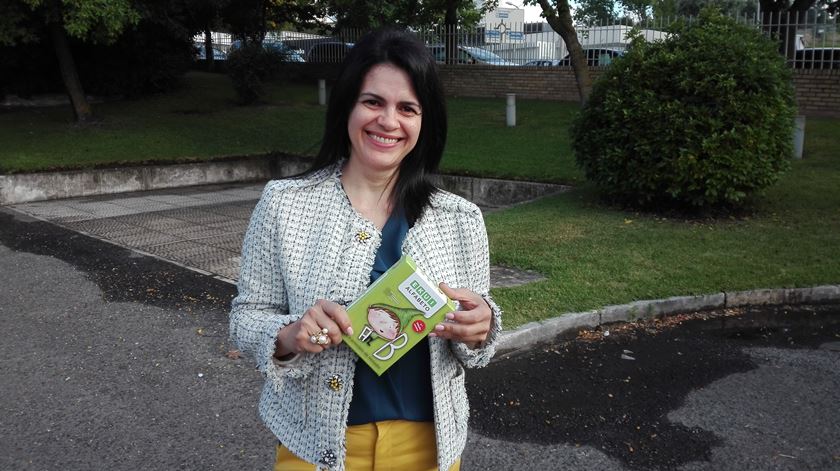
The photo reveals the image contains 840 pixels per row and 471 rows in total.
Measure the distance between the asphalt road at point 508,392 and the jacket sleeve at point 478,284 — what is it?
2.17 meters

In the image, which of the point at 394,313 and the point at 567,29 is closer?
the point at 394,313

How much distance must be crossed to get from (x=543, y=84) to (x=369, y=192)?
20.4 metres

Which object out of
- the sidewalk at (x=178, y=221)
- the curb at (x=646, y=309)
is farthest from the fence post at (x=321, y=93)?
the curb at (x=646, y=309)

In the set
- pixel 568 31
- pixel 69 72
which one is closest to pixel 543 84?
pixel 568 31

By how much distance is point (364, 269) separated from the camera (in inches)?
79.9

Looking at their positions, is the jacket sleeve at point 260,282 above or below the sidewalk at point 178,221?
above

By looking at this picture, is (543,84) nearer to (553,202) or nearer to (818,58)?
(818,58)

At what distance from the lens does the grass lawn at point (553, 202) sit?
7.12 m

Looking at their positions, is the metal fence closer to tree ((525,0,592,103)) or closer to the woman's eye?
tree ((525,0,592,103))

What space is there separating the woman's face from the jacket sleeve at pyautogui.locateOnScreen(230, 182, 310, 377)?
25cm

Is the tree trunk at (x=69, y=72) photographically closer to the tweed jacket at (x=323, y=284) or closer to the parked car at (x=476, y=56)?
the parked car at (x=476, y=56)

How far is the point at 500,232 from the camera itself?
9008 mm

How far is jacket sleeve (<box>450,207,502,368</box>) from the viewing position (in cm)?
209

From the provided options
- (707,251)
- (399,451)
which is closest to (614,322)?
(707,251)
